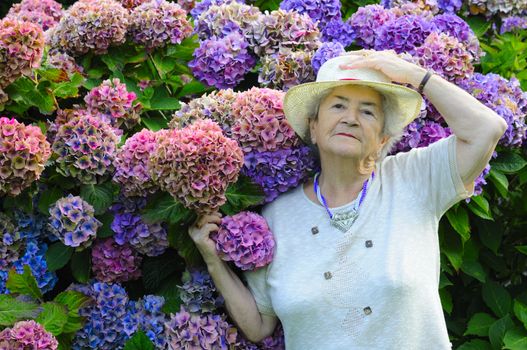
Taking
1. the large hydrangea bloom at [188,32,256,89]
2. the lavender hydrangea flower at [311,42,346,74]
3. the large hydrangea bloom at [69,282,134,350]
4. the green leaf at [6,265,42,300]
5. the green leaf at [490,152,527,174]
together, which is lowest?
the large hydrangea bloom at [69,282,134,350]

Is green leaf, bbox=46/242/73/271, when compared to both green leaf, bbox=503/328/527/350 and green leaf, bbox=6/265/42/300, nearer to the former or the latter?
green leaf, bbox=6/265/42/300

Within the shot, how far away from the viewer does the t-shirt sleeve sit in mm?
2826

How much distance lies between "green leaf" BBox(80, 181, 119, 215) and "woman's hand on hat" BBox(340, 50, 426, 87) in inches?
38.5

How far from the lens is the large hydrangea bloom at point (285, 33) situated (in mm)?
3459

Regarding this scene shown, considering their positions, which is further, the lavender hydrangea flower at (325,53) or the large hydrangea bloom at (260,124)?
the lavender hydrangea flower at (325,53)

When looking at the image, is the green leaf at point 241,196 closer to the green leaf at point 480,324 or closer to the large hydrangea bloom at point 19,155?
the large hydrangea bloom at point 19,155

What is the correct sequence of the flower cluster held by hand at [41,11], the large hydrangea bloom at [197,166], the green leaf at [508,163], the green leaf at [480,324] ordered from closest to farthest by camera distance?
the large hydrangea bloom at [197,166] → the green leaf at [508,163] → the green leaf at [480,324] → the flower cluster held by hand at [41,11]

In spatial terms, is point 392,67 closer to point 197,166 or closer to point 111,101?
point 197,166

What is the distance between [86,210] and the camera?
3.05 m

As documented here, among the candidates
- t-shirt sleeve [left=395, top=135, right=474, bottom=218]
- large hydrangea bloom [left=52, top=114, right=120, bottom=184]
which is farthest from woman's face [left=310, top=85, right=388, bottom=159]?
large hydrangea bloom [left=52, top=114, right=120, bottom=184]

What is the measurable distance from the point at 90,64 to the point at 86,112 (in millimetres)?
437

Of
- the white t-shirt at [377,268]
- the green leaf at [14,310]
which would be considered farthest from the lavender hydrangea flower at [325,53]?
the green leaf at [14,310]

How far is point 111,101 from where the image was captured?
3334 millimetres

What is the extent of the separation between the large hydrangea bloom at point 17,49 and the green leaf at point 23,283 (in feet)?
2.11
